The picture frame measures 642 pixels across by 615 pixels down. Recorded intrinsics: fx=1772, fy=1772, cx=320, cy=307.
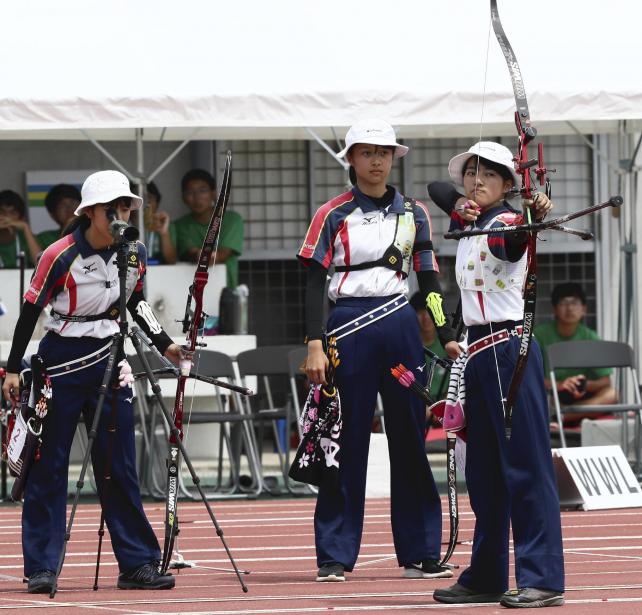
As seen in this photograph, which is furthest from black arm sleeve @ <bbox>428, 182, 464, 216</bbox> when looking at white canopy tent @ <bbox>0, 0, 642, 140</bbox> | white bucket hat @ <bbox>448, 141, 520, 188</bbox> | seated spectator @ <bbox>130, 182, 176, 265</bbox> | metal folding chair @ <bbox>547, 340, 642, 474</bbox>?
seated spectator @ <bbox>130, 182, 176, 265</bbox>

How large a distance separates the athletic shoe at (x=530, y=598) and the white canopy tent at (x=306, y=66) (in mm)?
5942

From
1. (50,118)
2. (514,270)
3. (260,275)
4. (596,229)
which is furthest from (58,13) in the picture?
(514,270)

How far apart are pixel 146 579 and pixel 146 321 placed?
113 centimetres

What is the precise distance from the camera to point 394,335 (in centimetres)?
804

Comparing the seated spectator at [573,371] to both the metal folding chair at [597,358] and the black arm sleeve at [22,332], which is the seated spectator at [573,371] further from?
the black arm sleeve at [22,332]

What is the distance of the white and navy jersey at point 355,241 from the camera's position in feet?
26.2

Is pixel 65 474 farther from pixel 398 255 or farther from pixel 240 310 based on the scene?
pixel 240 310

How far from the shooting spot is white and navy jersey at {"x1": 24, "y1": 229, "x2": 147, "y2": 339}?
7656 millimetres

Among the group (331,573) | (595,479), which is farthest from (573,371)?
(331,573)

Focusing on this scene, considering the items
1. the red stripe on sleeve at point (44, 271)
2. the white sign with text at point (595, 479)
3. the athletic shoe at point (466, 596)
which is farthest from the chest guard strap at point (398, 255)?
the white sign with text at point (595, 479)

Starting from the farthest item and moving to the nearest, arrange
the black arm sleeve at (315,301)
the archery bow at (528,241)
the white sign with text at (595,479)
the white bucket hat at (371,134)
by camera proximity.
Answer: the white sign with text at (595,479), the white bucket hat at (371,134), the black arm sleeve at (315,301), the archery bow at (528,241)

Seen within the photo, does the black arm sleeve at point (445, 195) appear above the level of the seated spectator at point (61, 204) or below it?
below

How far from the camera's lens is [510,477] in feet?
21.9

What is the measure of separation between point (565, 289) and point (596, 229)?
2.47 m
